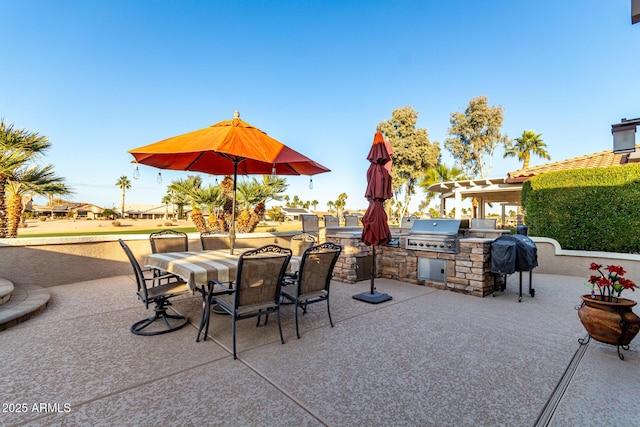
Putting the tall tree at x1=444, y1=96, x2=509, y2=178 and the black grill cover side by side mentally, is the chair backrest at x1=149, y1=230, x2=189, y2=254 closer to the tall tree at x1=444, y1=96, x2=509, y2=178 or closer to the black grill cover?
the black grill cover

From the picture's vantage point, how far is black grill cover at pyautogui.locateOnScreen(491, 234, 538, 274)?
4430 millimetres

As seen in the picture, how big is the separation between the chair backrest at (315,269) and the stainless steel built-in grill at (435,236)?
2.51 m

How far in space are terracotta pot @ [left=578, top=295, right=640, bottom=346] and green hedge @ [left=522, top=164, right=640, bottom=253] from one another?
4.79m

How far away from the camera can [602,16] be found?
734 centimetres

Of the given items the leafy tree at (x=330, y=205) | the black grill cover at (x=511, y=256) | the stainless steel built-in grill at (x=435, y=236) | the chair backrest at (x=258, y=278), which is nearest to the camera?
the chair backrest at (x=258, y=278)

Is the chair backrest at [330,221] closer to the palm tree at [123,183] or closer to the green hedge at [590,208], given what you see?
the green hedge at [590,208]

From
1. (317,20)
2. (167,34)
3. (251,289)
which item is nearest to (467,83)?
(317,20)

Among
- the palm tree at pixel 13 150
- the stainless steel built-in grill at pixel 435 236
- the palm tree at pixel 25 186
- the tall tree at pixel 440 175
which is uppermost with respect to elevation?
the tall tree at pixel 440 175

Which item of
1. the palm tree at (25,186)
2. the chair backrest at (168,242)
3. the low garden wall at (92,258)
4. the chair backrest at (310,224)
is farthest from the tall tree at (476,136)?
the palm tree at (25,186)

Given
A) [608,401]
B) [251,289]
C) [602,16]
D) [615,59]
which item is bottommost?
[608,401]

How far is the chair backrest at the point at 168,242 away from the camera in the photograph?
448 cm

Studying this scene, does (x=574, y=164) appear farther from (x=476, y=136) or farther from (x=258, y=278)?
(x=476, y=136)

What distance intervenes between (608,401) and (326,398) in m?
1.89

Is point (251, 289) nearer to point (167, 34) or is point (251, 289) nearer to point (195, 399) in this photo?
point (195, 399)
